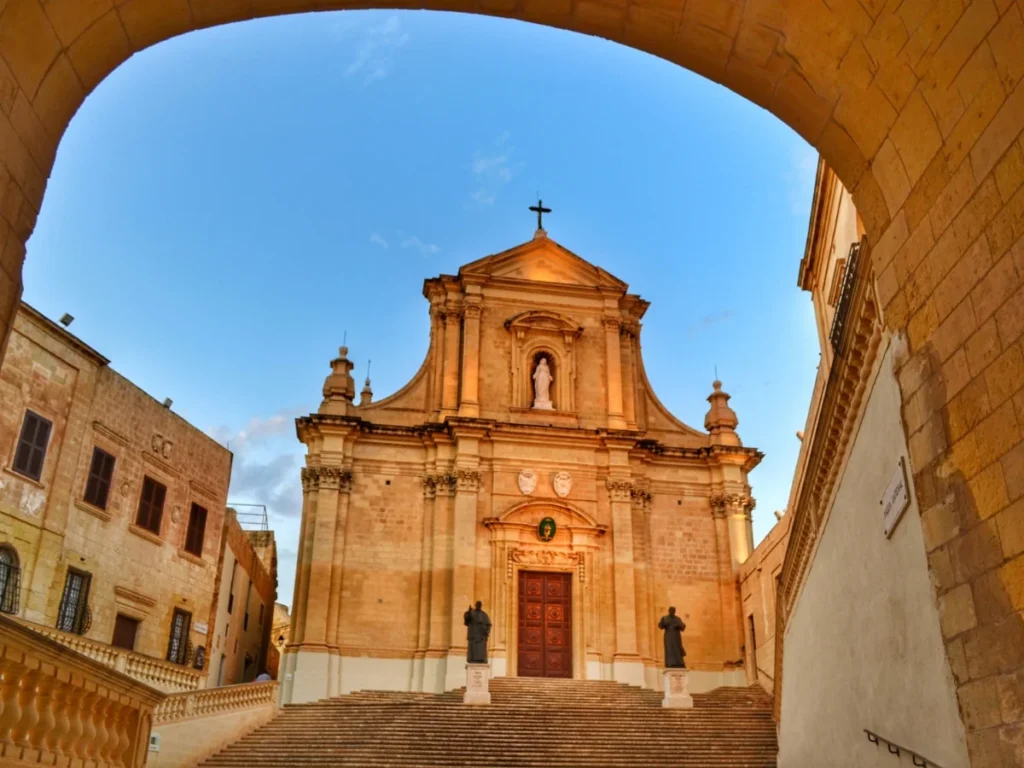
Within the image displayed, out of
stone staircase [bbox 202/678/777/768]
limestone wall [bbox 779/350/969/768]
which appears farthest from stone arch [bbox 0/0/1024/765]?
stone staircase [bbox 202/678/777/768]

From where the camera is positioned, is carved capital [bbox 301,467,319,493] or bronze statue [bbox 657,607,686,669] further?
carved capital [bbox 301,467,319,493]

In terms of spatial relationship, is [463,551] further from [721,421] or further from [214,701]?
[721,421]

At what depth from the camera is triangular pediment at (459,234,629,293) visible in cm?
2731

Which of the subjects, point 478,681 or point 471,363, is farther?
point 471,363

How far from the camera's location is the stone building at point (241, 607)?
2430 cm

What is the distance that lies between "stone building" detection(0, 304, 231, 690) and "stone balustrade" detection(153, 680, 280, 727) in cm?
166

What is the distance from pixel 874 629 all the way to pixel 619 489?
17.8m

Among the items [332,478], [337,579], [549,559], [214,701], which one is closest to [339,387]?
[332,478]

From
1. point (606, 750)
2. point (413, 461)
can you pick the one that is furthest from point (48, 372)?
point (606, 750)

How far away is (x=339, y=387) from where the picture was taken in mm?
24859

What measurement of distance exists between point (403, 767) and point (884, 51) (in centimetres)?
1394

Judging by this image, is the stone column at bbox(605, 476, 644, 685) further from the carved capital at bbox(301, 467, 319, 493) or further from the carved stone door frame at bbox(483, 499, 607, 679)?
the carved capital at bbox(301, 467, 319, 493)

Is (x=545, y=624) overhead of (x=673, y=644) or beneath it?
overhead

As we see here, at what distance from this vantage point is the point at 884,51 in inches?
184
